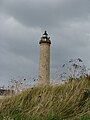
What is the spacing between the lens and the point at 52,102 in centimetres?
995

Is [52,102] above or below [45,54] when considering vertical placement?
below

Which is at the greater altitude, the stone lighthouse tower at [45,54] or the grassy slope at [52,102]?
the stone lighthouse tower at [45,54]

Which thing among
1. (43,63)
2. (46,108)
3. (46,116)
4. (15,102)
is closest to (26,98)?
(15,102)

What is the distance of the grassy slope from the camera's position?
934 centimetres

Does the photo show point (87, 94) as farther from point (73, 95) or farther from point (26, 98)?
point (26, 98)

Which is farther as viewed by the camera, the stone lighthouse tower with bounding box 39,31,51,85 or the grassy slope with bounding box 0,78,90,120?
the stone lighthouse tower with bounding box 39,31,51,85

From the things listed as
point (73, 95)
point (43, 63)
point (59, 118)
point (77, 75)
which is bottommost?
point (59, 118)

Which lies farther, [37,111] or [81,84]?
[81,84]

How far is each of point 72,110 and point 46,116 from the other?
921 millimetres

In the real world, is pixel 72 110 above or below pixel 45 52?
below

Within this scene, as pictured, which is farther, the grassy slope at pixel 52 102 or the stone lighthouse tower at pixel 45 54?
the stone lighthouse tower at pixel 45 54

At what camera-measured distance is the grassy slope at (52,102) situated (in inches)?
368

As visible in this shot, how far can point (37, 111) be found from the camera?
9.48 meters

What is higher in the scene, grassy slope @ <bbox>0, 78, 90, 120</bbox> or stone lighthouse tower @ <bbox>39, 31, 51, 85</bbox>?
stone lighthouse tower @ <bbox>39, 31, 51, 85</bbox>
